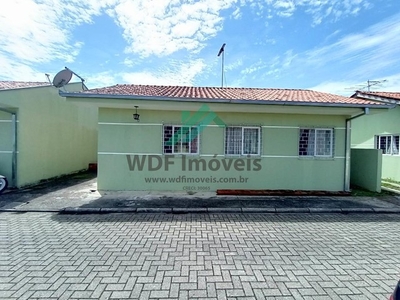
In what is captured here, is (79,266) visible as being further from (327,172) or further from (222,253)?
(327,172)

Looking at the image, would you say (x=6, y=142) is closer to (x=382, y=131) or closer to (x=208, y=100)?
(x=208, y=100)

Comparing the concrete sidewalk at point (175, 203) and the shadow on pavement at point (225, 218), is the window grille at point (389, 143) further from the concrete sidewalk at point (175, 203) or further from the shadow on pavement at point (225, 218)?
the shadow on pavement at point (225, 218)

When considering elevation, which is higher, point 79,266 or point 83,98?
point 83,98

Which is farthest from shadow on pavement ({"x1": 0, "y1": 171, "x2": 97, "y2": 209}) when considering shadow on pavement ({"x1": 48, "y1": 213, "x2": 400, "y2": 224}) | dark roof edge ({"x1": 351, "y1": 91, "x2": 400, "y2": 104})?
dark roof edge ({"x1": 351, "y1": 91, "x2": 400, "y2": 104})

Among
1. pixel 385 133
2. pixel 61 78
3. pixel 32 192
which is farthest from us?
pixel 385 133

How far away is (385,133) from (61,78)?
14.7m

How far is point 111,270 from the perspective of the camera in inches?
127

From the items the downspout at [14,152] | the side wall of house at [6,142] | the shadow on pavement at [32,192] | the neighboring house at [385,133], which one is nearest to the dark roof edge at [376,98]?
the neighboring house at [385,133]

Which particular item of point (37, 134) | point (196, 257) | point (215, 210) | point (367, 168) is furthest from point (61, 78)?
point (367, 168)

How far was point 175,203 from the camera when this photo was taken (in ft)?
22.4

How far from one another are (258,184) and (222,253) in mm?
5102

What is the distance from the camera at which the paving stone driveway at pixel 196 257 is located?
111 inches

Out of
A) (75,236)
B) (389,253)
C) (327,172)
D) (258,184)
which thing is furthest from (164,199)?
(327,172)

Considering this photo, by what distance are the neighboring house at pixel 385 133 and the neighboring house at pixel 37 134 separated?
51.1 ft
